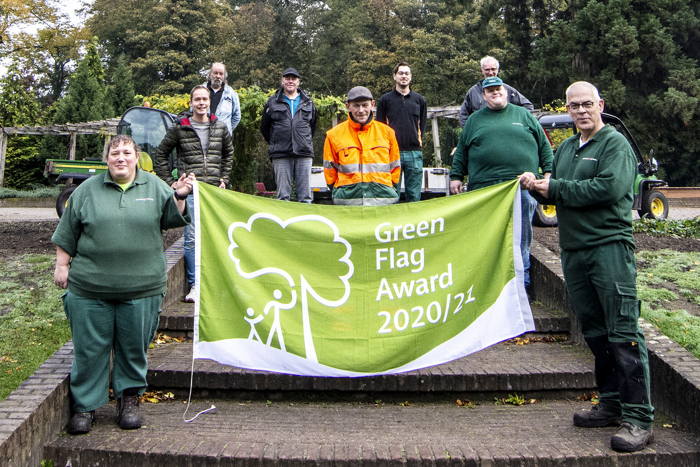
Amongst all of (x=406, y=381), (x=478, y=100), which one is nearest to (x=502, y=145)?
(x=478, y=100)

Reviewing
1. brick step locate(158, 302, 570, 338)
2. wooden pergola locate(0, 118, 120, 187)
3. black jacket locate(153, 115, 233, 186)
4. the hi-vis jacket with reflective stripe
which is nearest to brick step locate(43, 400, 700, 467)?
brick step locate(158, 302, 570, 338)

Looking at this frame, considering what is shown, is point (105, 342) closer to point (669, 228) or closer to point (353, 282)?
point (353, 282)

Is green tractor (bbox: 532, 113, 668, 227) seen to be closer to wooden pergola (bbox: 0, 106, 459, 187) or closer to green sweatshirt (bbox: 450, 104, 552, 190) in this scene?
wooden pergola (bbox: 0, 106, 459, 187)

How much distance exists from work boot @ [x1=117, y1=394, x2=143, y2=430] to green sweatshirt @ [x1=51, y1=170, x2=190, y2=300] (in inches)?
26.6

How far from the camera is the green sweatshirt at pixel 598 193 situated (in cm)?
349

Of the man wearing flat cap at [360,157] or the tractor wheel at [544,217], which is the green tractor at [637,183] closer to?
the tractor wheel at [544,217]

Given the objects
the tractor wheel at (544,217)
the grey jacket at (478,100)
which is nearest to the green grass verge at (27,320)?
the grey jacket at (478,100)

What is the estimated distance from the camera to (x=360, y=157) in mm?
5262

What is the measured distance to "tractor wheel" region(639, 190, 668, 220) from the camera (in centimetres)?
1241

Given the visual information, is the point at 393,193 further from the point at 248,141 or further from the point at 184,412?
the point at 248,141

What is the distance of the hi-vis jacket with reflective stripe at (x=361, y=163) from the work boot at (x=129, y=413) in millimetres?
2417

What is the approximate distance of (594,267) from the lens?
358 cm

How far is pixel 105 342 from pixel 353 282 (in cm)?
161

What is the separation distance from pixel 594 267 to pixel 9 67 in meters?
36.4
